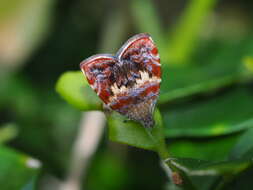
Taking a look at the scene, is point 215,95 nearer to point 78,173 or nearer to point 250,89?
point 250,89

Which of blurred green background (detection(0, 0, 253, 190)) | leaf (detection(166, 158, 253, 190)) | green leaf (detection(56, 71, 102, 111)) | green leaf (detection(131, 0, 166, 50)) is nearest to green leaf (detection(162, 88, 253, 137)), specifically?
blurred green background (detection(0, 0, 253, 190))

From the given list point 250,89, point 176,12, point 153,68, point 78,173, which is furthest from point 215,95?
point 176,12

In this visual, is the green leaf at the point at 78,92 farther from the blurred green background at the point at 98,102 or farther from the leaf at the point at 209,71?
the leaf at the point at 209,71

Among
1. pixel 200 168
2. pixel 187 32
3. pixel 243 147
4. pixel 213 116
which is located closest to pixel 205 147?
pixel 213 116

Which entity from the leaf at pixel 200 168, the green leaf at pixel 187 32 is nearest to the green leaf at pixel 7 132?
the green leaf at pixel 187 32

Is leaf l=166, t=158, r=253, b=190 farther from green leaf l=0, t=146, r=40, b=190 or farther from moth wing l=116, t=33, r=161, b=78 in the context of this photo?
green leaf l=0, t=146, r=40, b=190

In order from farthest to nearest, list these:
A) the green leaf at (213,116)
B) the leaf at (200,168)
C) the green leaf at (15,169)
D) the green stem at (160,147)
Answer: the green leaf at (213,116), the green leaf at (15,169), the green stem at (160,147), the leaf at (200,168)

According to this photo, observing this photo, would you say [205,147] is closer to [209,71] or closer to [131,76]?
[131,76]
